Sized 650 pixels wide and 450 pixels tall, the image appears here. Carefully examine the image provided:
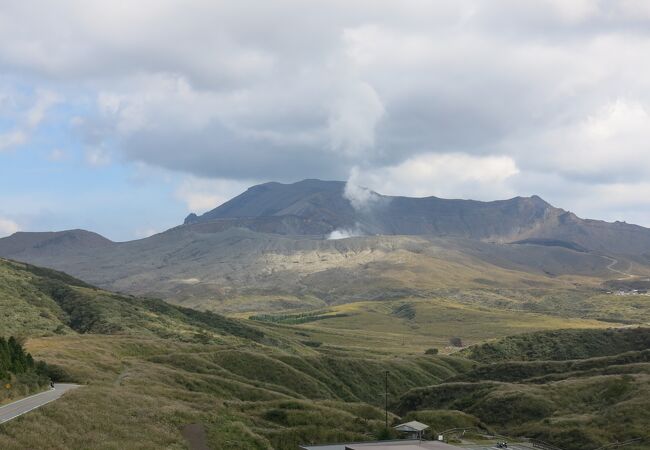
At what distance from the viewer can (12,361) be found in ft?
229

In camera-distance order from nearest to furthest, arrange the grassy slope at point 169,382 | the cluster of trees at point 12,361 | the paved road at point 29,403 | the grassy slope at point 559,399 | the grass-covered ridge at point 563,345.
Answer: the paved road at point 29,403
the grassy slope at point 169,382
the cluster of trees at point 12,361
the grassy slope at point 559,399
the grass-covered ridge at point 563,345

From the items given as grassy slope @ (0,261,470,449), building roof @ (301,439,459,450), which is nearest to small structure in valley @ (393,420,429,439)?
grassy slope @ (0,261,470,449)

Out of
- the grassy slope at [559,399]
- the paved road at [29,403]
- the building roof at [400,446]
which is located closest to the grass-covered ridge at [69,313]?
the paved road at [29,403]

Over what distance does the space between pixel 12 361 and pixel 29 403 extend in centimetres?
1233

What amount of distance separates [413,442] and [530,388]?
46.9 m

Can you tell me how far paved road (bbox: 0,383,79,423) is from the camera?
5281cm

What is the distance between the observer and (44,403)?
59.0 m

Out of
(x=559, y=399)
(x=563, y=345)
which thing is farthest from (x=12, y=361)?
(x=563, y=345)

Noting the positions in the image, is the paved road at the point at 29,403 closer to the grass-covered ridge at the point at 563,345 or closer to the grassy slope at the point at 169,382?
the grassy slope at the point at 169,382

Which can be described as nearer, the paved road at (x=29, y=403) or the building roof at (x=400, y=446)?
the paved road at (x=29, y=403)

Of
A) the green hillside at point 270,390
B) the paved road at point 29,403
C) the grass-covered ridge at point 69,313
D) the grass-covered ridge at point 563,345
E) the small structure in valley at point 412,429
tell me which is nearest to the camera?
the paved road at point 29,403

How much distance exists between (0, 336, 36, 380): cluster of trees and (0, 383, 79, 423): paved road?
11.4 ft

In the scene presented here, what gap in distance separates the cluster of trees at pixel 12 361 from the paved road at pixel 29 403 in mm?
3479

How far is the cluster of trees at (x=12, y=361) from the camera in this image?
65.8m
